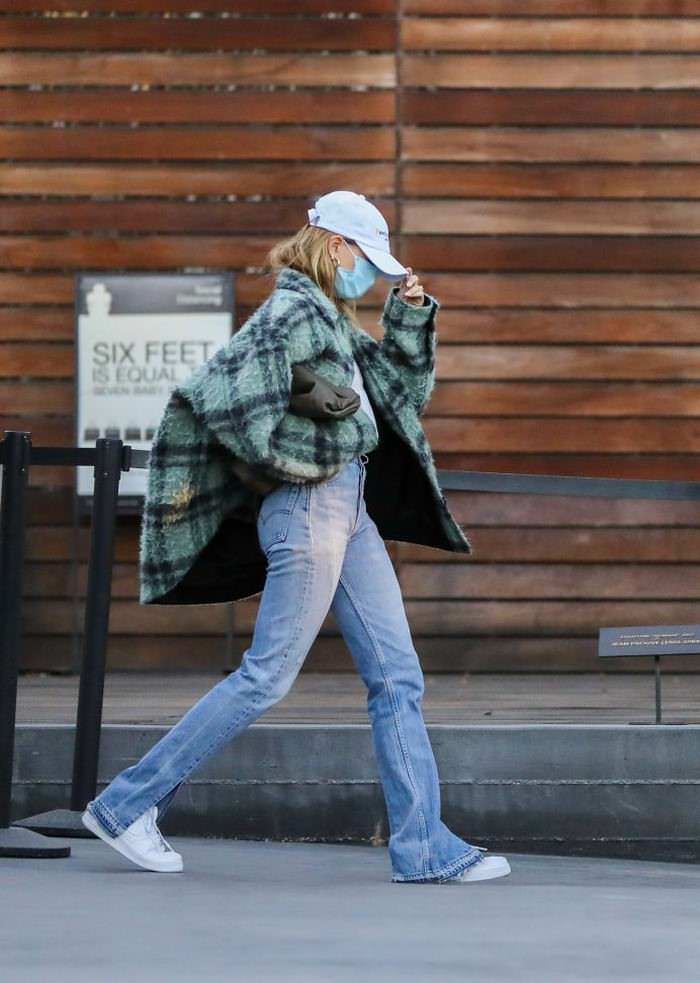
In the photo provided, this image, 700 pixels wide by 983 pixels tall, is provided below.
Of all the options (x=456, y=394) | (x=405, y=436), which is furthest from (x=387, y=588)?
(x=456, y=394)

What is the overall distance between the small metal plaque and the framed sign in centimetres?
339

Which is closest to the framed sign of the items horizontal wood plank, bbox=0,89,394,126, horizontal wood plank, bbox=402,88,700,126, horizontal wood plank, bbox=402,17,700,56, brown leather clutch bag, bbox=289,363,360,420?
horizontal wood plank, bbox=0,89,394,126

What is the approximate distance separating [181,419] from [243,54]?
4875 mm

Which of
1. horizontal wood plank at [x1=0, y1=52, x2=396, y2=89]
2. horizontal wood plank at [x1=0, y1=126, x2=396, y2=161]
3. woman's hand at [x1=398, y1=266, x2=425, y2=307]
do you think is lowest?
woman's hand at [x1=398, y1=266, x2=425, y2=307]

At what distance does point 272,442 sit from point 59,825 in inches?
58.9


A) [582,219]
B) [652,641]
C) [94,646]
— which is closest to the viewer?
[94,646]

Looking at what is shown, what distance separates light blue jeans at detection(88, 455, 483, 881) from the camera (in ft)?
14.2

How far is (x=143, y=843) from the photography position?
445 centimetres

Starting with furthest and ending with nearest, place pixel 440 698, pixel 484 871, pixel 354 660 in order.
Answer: pixel 440 698, pixel 484 871, pixel 354 660

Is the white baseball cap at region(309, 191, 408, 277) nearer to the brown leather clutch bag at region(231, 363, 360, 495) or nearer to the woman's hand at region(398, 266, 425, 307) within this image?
the woman's hand at region(398, 266, 425, 307)

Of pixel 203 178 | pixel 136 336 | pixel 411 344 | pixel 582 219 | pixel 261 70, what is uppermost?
pixel 261 70

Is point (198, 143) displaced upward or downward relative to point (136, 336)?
upward

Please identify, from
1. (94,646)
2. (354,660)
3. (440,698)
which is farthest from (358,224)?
(440,698)

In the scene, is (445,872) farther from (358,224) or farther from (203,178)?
(203,178)
